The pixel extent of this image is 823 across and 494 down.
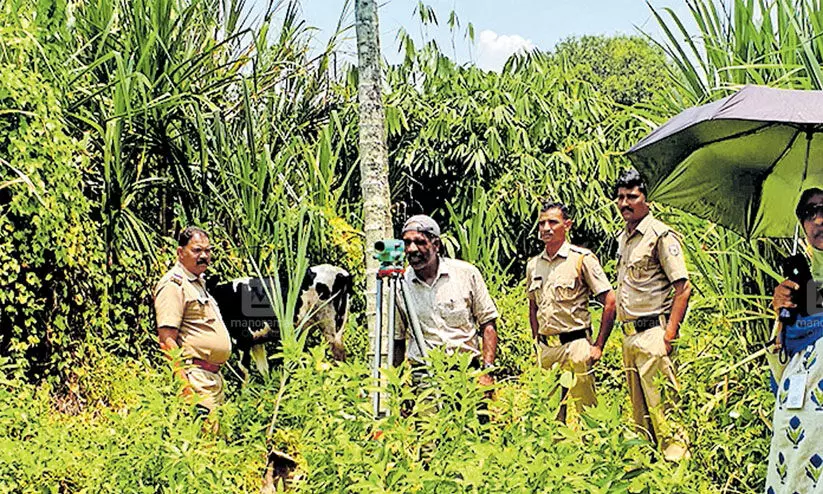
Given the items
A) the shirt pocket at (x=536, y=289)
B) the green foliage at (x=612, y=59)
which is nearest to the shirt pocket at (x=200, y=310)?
the shirt pocket at (x=536, y=289)

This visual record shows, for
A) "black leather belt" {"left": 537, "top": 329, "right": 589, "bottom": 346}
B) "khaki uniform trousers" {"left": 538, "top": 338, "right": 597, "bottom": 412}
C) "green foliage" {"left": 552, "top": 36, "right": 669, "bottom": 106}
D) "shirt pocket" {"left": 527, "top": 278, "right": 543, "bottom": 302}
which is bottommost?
"khaki uniform trousers" {"left": 538, "top": 338, "right": 597, "bottom": 412}

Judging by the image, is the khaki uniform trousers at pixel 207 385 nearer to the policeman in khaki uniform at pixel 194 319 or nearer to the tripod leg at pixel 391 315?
the policeman in khaki uniform at pixel 194 319

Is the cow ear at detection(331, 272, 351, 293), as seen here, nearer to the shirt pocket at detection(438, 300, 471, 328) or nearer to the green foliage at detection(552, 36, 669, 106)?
the shirt pocket at detection(438, 300, 471, 328)

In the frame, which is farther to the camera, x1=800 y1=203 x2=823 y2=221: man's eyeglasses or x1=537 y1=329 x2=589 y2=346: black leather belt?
x1=537 y1=329 x2=589 y2=346: black leather belt

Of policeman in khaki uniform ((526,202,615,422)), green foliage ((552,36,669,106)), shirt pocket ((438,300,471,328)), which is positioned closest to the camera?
shirt pocket ((438,300,471,328))

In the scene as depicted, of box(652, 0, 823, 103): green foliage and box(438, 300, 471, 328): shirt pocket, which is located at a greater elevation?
box(652, 0, 823, 103): green foliage

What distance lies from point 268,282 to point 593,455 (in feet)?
10.8

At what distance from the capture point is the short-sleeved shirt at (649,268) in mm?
3718

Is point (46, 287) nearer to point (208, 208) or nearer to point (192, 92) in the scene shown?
point (208, 208)

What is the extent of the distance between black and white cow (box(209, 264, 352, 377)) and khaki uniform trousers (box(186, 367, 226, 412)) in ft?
2.37

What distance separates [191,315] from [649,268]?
6.11ft

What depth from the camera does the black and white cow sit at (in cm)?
510

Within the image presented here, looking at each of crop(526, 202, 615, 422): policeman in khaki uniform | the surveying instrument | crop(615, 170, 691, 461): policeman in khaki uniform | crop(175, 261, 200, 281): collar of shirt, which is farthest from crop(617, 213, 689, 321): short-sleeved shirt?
crop(175, 261, 200, 281): collar of shirt

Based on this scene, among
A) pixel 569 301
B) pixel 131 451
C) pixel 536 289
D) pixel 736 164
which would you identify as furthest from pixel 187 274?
pixel 736 164
